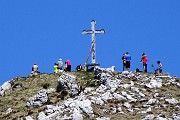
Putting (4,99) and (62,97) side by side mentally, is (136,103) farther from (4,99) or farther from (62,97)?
(4,99)

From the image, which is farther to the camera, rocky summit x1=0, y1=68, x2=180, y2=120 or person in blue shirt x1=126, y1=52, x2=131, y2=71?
person in blue shirt x1=126, y1=52, x2=131, y2=71

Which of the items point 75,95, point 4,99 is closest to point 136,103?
point 75,95

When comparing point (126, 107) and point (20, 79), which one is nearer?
point (126, 107)

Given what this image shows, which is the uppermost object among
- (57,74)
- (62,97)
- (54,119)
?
(57,74)

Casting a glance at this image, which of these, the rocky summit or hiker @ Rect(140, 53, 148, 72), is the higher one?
hiker @ Rect(140, 53, 148, 72)

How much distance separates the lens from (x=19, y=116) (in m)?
52.2

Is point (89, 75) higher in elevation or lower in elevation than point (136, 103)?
higher

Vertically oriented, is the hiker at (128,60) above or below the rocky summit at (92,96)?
above

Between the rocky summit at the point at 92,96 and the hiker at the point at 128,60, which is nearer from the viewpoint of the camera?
the rocky summit at the point at 92,96

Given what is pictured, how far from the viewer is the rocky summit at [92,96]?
48.8 m

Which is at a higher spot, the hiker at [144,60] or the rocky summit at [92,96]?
the hiker at [144,60]

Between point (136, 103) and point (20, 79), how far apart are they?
1630 centimetres

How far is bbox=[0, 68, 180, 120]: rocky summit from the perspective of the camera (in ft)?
160

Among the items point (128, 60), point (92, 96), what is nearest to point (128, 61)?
point (128, 60)
